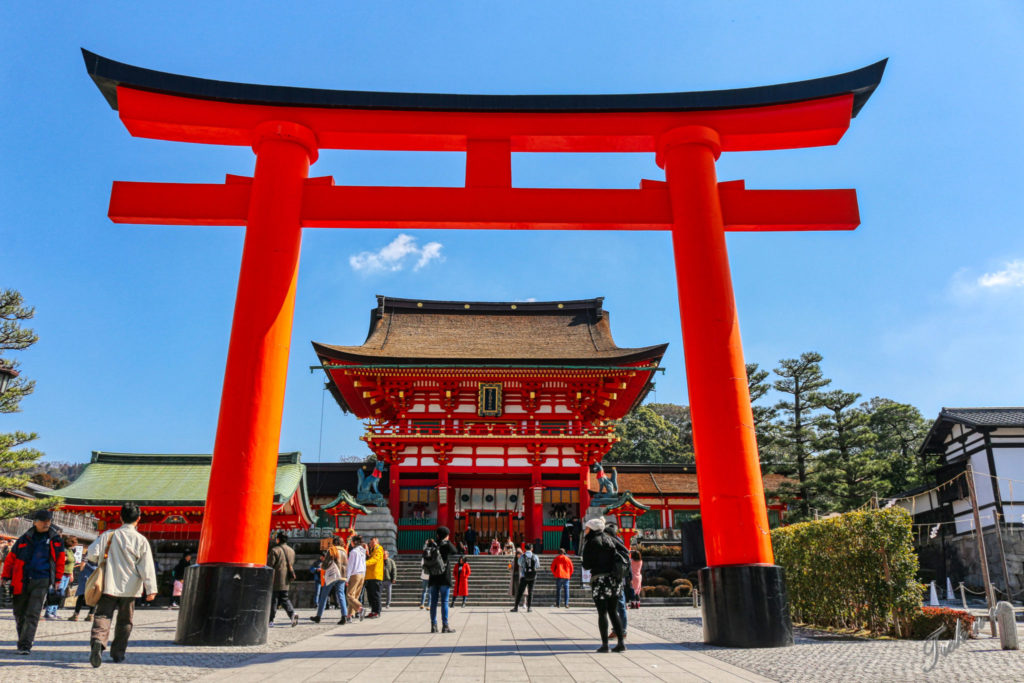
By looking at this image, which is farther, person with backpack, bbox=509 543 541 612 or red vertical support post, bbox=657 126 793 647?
person with backpack, bbox=509 543 541 612

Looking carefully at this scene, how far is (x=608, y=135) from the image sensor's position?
9.31 meters

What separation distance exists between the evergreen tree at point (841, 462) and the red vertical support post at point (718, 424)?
764 inches

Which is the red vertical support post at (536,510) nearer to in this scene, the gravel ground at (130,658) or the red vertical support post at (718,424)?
the gravel ground at (130,658)

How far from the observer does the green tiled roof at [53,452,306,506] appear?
21.3 metres

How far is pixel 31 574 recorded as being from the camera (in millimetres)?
6617

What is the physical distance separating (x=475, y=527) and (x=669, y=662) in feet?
59.0

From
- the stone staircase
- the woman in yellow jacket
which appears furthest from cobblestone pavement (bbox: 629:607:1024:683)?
the stone staircase

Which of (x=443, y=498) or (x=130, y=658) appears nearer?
(x=130, y=658)

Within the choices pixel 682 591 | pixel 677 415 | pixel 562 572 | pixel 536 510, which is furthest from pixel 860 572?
pixel 677 415

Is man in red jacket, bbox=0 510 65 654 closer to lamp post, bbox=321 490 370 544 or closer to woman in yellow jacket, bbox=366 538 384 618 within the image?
woman in yellow jacket, bbox=366 538 384 618

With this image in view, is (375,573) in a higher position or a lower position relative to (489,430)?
lower

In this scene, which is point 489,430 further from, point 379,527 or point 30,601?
point 30,601

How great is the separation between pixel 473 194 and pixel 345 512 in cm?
1197

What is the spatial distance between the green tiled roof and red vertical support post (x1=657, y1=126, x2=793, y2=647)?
55.3 feet
